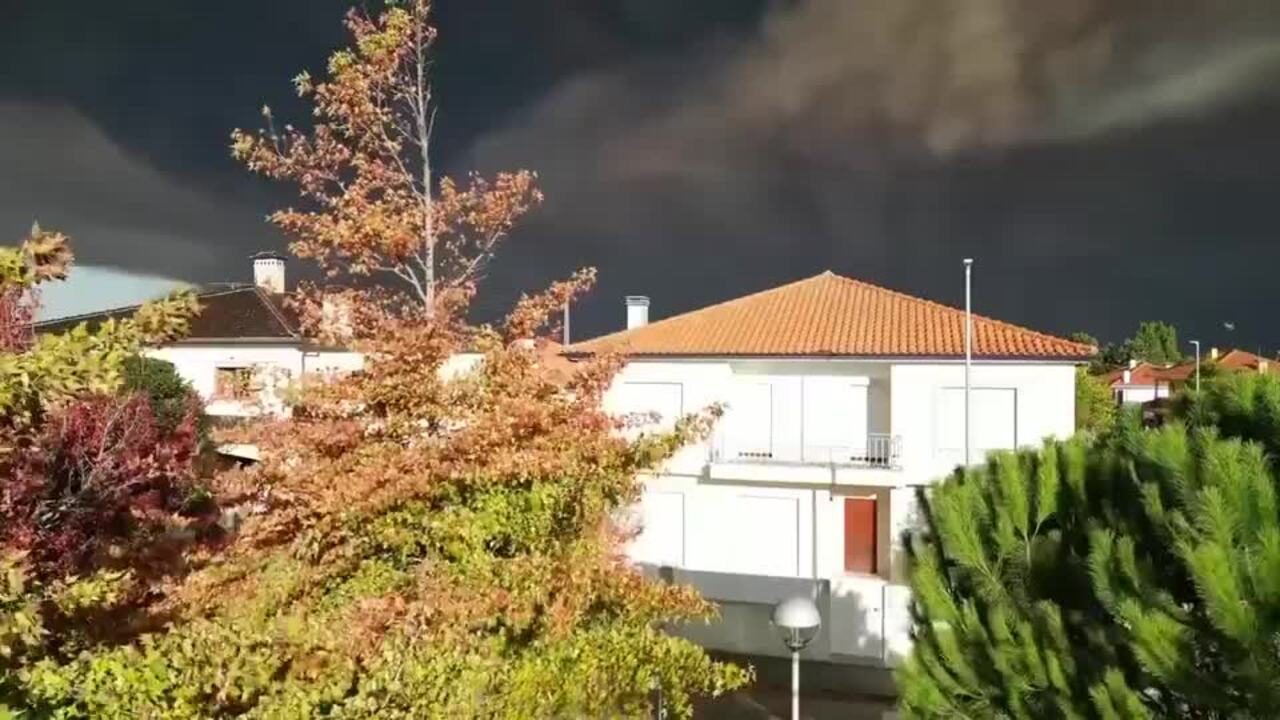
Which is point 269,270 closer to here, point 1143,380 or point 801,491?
point 801,491

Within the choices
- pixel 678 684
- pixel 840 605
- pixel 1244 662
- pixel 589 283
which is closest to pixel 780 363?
pixel 840 605

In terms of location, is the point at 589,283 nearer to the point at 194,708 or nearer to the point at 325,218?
the point at 325,218

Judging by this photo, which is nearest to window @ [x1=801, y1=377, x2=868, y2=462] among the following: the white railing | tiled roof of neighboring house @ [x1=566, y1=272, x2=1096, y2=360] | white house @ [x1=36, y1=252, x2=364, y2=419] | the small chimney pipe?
the white railing

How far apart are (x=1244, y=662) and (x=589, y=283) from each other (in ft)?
18.6

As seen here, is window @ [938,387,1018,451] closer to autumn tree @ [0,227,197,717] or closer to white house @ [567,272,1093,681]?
white house @ [567,272,1093,681]

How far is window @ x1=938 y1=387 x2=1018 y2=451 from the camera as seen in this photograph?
17.5 m

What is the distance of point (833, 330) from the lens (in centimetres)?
1980

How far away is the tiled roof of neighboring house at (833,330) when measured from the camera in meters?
18.0

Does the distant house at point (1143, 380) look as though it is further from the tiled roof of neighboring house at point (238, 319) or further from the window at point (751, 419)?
the tiled roof of neighboring house at point (238, 319)

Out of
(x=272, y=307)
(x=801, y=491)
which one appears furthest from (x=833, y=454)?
(x=272, y=307)

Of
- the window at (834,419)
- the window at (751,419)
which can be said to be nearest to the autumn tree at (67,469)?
the window at (751,419)

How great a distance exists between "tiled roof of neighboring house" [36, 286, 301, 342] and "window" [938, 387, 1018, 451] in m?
18.4

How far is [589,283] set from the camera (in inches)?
335

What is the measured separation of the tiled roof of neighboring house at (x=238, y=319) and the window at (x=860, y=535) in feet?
55.7
